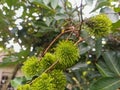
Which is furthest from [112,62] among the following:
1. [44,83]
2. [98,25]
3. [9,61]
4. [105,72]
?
[9,61]

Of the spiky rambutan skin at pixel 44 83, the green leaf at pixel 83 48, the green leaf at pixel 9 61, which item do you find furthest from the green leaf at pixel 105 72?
the green leaf at pixel 9 61

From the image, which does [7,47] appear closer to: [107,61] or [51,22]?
[51,22]

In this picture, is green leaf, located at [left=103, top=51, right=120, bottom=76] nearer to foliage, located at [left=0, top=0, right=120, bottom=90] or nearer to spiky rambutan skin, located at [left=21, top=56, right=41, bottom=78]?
foliage, located at [left=0, top=0, right=120, bottom=90]

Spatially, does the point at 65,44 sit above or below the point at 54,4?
below

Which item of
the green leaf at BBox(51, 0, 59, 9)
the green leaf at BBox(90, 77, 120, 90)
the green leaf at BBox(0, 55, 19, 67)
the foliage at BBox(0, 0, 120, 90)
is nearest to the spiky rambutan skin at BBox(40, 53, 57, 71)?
the foliage at BBox(0, 0, 120, 90)

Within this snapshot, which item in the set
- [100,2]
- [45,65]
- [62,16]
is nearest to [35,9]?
[62,16]

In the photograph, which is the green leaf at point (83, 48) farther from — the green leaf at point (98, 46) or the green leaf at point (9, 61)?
the green leaf at point (9, 61)

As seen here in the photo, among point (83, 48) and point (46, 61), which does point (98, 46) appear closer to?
point (83, 48)
